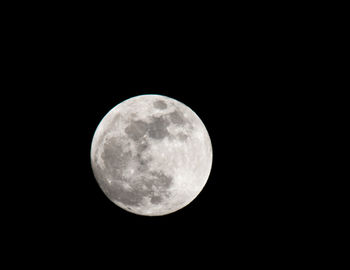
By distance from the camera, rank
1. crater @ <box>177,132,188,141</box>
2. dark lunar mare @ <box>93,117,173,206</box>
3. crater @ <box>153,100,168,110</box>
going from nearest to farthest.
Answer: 1. dark lunar mare @ <box>93,117,173,206</box>
2. crater @ <box>177,132,188,141</box>
3. crater @ <box>153,100,168,110</box>

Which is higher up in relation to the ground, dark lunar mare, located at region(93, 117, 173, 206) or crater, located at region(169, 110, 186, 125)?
crater, located at region(169, 110, 186, 125)

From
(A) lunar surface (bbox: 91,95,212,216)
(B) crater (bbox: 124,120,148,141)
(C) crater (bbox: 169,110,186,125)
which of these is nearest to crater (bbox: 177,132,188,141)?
(A) lunar surface (bbox: 91,95,212,216)

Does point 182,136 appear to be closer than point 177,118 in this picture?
Yes

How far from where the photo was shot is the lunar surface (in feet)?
17.5

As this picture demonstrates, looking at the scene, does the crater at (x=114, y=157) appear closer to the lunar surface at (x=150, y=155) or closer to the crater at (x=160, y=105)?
the lunar surface at (x=150, y=155)

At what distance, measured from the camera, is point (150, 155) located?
5289mm

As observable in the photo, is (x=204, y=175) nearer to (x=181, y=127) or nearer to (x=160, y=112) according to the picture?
(x=181, y=127)

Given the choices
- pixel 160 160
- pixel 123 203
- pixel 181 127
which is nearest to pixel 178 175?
pixel 160 160

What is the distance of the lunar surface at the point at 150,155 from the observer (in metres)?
5.33

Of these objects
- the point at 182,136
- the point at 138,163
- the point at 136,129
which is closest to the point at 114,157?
the point at 138,163

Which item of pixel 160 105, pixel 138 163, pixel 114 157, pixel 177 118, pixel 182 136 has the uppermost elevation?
→ pixel 160 105

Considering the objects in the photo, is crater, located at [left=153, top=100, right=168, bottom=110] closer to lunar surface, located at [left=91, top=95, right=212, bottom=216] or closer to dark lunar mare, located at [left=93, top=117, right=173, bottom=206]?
lunar surface, located at [left=91, top=95, right=212, bottom=216]

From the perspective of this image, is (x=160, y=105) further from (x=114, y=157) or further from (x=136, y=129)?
(x=114, y=157)

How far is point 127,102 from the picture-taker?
594 cm
